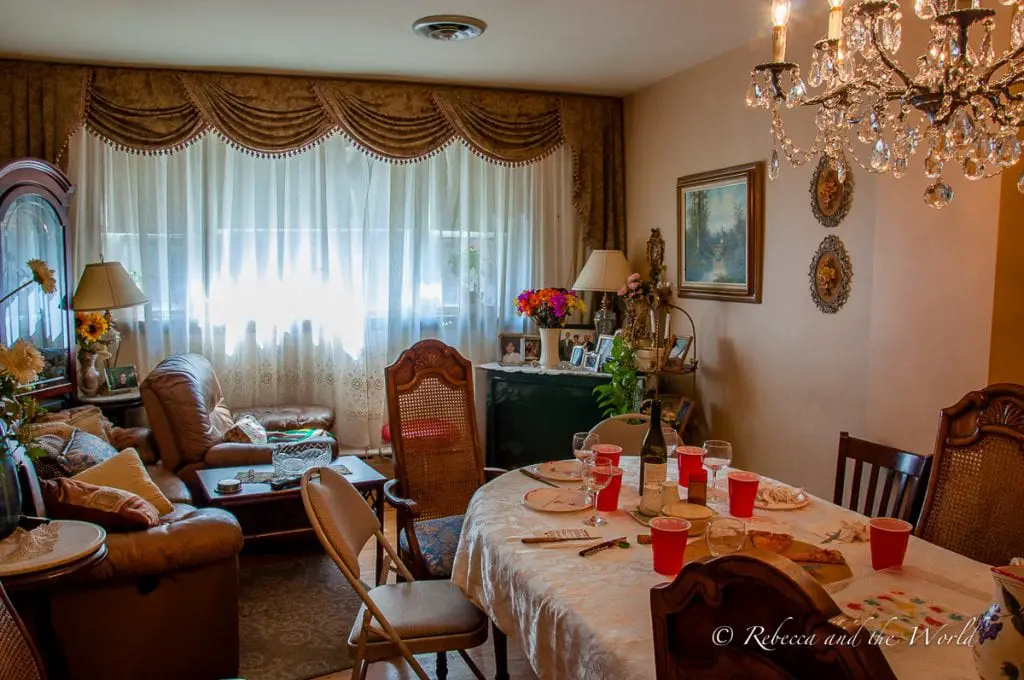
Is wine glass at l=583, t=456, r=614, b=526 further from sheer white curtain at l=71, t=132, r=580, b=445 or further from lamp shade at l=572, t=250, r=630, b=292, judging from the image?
sheer white curtain at l=71, t=132, r=580, b=445

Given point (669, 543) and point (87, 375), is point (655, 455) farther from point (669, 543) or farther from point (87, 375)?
point (87, 375)

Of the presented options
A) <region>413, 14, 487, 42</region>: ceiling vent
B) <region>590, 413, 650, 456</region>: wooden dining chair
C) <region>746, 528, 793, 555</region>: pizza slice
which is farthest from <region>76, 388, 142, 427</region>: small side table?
<region>746, 528, 793, 555</region>: pizza slice

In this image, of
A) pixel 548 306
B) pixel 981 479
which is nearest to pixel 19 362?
pixel 981 479

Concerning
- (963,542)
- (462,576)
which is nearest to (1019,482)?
(963,542)

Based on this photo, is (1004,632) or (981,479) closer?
(1004,632)

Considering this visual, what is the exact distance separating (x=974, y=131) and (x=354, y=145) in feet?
12.5

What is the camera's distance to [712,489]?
233cm

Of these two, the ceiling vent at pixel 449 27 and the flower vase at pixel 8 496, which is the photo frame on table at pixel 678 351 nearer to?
the ceiling vent at pixel 449 27

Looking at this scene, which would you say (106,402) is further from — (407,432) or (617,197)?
(617,197)

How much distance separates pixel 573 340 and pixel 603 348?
29 cm

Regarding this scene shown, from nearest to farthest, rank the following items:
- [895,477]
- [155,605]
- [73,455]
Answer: [895,477], [155,605], [73,455]

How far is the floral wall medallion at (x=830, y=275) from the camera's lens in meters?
3.41

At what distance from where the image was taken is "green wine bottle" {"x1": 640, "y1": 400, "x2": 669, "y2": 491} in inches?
83.3

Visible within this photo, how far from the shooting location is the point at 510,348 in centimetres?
507
